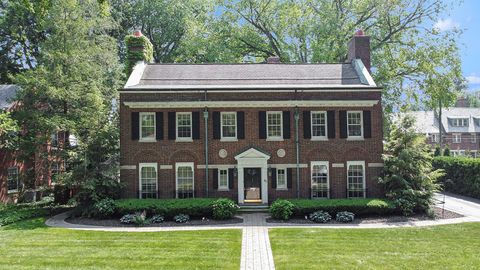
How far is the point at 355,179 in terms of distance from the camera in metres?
20.4

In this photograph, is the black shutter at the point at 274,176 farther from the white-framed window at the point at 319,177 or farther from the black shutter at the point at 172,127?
the black shutter at the point at 172,127

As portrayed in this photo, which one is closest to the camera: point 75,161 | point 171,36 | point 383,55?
point 75,161

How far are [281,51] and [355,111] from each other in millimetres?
14251

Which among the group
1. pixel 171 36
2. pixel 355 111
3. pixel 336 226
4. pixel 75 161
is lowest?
pixel 336 226

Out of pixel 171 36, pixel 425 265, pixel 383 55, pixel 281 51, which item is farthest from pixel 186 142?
pixel 171 36

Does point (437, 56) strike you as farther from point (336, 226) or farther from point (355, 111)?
point (336, 226)

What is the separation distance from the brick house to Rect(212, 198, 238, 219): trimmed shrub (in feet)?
8.18

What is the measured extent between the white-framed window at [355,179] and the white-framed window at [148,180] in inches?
419

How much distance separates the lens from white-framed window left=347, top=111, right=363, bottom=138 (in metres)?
20.5

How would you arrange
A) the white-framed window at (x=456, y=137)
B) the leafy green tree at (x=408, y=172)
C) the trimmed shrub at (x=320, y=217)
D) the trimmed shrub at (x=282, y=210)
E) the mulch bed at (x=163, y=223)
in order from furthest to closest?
the white-framed window at (x=456, y=137), the leafy green tree at (x=408, y=172), the trimmed shrub at (x=282, y=210), the trimmed shrub at (x=320, y=217), the mulch bed at (x=163, y=223)

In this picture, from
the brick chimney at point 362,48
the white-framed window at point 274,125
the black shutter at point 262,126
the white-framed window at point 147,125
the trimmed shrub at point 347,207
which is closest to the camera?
the trimmed shrub at point 347,207

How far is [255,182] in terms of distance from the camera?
20.5 meters

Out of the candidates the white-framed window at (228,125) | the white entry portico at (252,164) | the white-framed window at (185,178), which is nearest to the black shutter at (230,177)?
the white entry portico at (252,164)

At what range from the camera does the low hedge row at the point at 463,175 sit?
24.1m
